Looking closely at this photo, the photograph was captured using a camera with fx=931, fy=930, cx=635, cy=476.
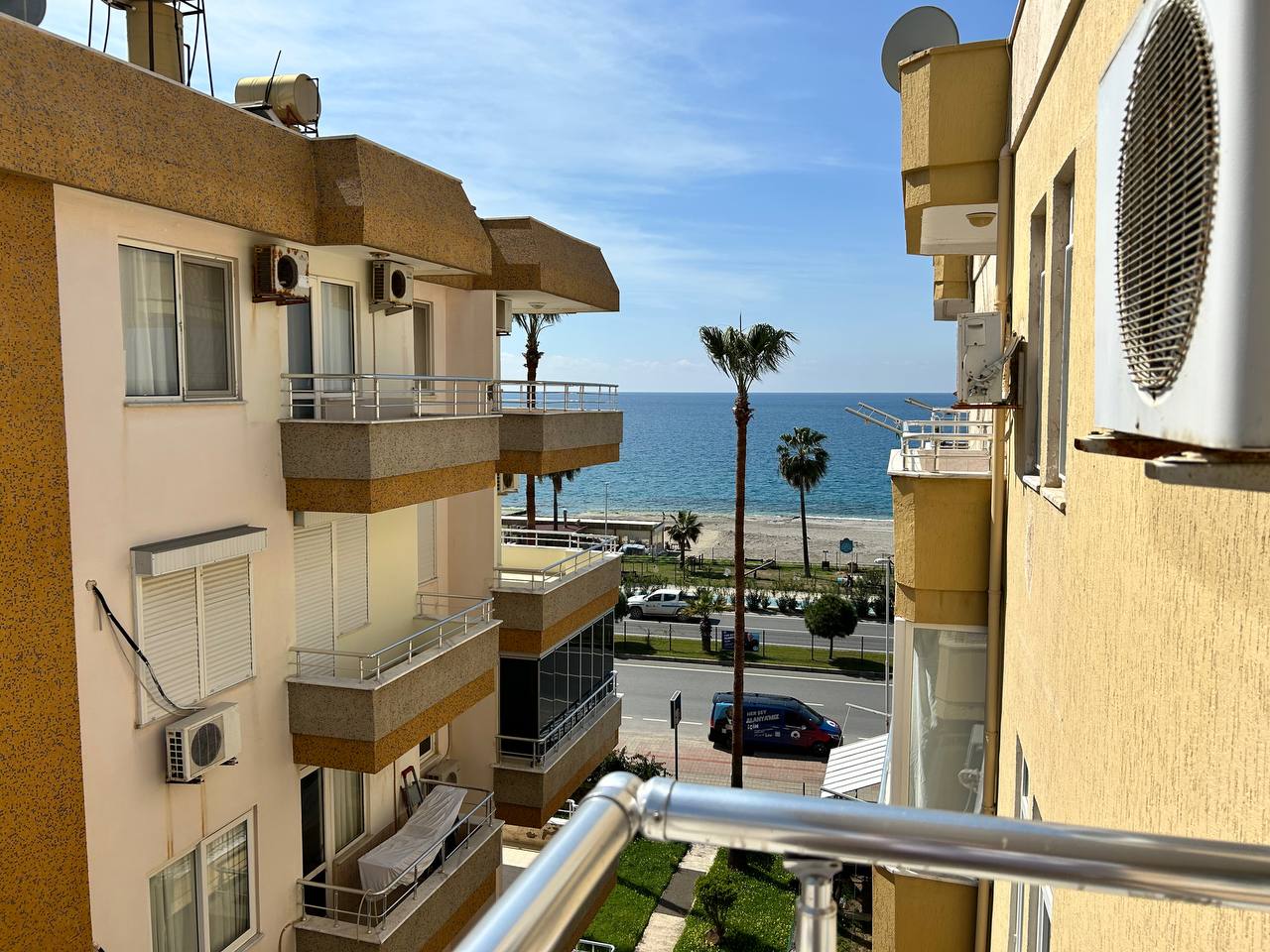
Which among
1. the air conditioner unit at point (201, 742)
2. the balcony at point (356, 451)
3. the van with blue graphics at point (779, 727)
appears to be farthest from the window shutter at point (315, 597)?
the van with blue graphics at point (779, 727)

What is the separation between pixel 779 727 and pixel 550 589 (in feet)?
47.0

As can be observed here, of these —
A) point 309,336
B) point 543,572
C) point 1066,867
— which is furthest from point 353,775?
point 1066,867

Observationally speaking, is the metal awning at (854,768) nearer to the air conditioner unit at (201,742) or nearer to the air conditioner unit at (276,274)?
the air conditioner unit at (201,742)

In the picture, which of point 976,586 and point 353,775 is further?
point 353,775

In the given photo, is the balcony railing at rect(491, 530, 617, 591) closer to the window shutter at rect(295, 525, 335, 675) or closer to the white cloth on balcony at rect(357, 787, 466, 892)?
the white cloth on balcony at rect(357, 787, 466, 892)

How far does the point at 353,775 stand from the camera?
37.2ft

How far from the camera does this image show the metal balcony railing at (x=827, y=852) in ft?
3.50

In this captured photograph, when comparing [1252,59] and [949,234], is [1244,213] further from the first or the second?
[949,234]

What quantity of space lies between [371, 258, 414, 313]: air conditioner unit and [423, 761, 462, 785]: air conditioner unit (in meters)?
6.98

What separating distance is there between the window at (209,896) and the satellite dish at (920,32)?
400 inches

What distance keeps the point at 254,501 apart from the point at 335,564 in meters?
1.82

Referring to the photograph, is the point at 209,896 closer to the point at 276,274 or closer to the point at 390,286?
the point at 276,274

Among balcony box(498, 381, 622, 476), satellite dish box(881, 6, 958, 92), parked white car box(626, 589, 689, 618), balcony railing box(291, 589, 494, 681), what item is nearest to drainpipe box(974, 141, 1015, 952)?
satellite dish box(881, 6, 958, 92)

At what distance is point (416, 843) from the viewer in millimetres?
10852
